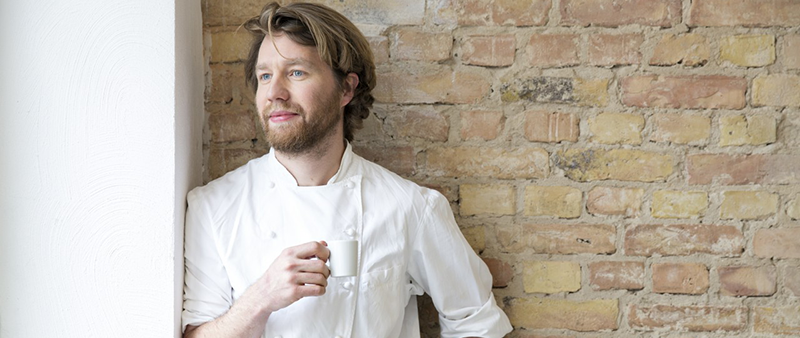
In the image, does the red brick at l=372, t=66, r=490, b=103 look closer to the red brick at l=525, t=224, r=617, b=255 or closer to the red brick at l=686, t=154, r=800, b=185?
the red brick at l=525, t=224, r=617, b=255

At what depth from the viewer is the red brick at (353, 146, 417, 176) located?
5.81 ft

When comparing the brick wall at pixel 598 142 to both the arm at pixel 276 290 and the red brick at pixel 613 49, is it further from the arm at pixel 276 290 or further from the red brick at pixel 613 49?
the arm at pixel 276 290

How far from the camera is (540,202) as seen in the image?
1769 mm

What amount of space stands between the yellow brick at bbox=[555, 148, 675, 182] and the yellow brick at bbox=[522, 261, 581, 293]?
24 cm

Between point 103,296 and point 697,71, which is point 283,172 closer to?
point 103,296

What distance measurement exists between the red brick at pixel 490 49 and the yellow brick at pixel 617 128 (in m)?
0.27

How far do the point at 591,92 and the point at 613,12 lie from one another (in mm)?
208

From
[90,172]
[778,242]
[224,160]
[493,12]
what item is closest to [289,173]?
[224,160]

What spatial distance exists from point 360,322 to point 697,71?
105 cm

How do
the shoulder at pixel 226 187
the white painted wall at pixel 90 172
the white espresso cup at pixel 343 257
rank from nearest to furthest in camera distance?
the white espresso cup at pixel 343 257, the white painted wall at pixel 90 172, the shoulder at pixel 226 187

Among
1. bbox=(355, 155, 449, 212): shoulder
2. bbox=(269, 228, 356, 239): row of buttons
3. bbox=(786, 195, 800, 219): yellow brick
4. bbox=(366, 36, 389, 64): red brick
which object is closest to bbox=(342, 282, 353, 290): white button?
bbox=(269, 228, 356, 239): row of buttons

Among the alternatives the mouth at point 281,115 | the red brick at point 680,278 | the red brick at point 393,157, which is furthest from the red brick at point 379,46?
the red brick at point 680,278

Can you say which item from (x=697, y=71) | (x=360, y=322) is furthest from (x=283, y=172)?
(x=697, y=71)

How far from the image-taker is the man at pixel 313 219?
1.50m
